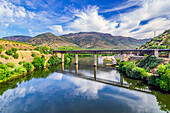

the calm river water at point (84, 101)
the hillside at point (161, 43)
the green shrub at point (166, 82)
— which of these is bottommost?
the calm river water at point (84, 101)

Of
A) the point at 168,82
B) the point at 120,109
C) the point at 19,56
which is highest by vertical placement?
the point at 19,56

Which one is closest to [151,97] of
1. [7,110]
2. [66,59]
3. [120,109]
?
[120,109]

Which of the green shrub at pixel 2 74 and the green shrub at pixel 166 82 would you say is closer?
the green shrub at pixel 166 82

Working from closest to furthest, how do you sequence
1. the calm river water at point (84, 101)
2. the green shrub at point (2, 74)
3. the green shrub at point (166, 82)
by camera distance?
the calm river water at point (84, 101)
the green shrub at point (166, 82)
the green shrub at point (2, 74)

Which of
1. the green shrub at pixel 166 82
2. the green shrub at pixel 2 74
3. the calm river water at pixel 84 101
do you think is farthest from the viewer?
the green shrub at pixel 2 74

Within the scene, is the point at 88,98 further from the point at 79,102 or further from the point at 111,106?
the point at 111,106

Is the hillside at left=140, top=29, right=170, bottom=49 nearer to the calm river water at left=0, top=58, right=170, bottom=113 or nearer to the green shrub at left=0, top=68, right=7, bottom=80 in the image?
the calm river water at left=0, top=58, right=170, bottom=113

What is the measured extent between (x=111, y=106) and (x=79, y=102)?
691 centimetres

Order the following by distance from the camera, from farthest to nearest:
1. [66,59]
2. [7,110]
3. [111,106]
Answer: [66,59] → [111,106] → [7,110]

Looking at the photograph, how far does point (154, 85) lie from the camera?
Answer: 31.1 m

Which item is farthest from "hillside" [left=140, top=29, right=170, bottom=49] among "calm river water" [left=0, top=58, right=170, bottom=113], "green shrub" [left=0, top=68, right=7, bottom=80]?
"green shrub" [left=0, top=68, right=7, bottom=80]

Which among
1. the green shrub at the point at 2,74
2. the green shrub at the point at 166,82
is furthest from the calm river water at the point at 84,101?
the green shrub at the point at 2,74

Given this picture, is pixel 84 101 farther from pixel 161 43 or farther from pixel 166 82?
pixel 161 43

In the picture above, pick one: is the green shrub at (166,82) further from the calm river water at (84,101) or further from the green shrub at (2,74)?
the green shrub at (2,74)
